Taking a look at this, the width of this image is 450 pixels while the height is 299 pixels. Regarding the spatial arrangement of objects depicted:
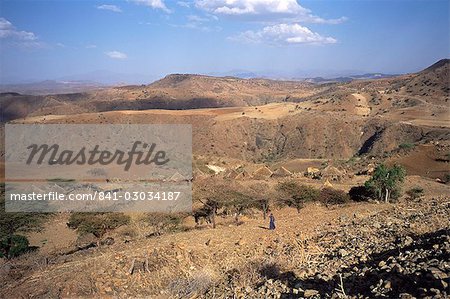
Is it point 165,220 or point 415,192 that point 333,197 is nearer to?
point 415,192

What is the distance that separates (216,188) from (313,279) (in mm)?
13500

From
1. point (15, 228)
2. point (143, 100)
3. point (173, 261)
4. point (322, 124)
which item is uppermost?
point (143, 100)

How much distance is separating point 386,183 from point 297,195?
4688 millimetres

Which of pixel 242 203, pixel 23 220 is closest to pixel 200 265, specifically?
pixel 242 203

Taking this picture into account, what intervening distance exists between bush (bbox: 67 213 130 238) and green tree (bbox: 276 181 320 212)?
8.35 meters

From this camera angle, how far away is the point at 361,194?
70.7ft

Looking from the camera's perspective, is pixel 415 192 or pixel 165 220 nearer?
pixel 165 220

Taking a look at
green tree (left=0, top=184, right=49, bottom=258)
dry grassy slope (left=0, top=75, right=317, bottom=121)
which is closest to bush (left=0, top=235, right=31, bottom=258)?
green tree (left=0, top=184, right=49, bottom=258)

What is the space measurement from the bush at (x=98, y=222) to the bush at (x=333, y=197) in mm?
10490

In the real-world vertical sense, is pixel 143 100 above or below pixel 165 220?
above

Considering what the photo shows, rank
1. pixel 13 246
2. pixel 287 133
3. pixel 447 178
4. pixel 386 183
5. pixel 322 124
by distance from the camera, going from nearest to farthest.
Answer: pixel 13 246, pixel 386 183, pixel 447 178, pixel 322 124, pixel 287 133


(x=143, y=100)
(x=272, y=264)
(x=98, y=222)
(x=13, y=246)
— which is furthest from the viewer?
(x=143, y=100)

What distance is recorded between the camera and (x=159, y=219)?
19016 millimetres

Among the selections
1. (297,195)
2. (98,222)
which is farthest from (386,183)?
(98,222)
